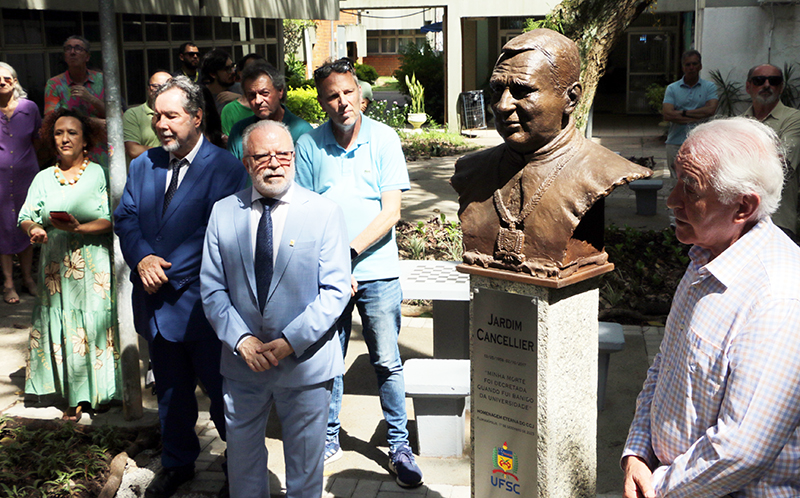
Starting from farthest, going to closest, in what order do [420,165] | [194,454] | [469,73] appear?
1. [469,73]
2. [420,165]
3. [194,454]

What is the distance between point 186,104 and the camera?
12.6 feet

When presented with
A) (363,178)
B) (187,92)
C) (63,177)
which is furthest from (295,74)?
(363,178)

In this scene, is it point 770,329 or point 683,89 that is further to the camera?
point 683,89

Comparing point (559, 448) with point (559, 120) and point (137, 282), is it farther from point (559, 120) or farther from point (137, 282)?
point (137, 282)

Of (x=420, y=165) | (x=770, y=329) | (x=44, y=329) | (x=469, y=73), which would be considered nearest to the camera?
(x=770, y=329)

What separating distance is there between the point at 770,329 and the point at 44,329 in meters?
4.44

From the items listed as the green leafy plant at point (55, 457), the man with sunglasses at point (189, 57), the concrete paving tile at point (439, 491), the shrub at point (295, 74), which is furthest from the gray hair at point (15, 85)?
the shrub at point (295, 74)

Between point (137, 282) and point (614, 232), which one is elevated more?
point (137, 282)

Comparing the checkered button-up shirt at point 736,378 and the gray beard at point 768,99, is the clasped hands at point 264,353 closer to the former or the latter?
the checkered button-up shirt at point 736,378

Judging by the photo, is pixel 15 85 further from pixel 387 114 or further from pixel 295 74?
pixel 295 74

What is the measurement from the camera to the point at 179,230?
383cm

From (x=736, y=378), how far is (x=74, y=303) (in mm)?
4105

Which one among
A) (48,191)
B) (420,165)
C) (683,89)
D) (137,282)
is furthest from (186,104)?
(420,165)

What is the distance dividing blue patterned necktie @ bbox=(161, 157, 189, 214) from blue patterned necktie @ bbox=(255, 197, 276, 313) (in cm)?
80
